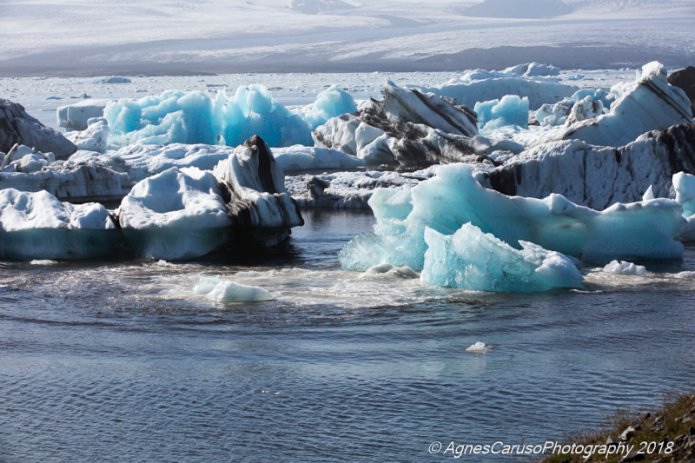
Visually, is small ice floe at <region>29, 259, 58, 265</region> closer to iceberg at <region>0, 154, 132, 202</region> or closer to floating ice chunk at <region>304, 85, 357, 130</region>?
iceberg at <region>0, 154, 132, 202</region>

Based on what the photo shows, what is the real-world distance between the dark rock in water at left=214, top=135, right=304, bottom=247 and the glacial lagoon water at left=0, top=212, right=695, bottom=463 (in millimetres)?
1396

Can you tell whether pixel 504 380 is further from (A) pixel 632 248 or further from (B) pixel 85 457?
(A) pixel 632 248

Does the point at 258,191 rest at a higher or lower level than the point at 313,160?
higher

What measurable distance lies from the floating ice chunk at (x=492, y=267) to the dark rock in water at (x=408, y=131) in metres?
12.5

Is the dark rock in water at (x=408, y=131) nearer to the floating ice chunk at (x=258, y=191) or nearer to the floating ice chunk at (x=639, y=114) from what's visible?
the floating ice chunk at (x=639, y=114)

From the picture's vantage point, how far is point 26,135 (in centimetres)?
2839

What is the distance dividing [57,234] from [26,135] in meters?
13.3

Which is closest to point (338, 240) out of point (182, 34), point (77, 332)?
point (77, 332)

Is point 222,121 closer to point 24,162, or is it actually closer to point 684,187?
point 24,162

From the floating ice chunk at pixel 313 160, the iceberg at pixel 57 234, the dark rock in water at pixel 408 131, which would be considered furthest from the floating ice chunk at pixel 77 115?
the iceberg at pixel 57 234

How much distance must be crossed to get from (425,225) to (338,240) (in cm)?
300

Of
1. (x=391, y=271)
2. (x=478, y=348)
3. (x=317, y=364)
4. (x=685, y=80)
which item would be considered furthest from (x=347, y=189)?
(x=685, y=80)

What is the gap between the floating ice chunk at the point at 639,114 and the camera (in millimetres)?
21688

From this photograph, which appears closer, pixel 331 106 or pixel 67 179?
pixel 67 179
